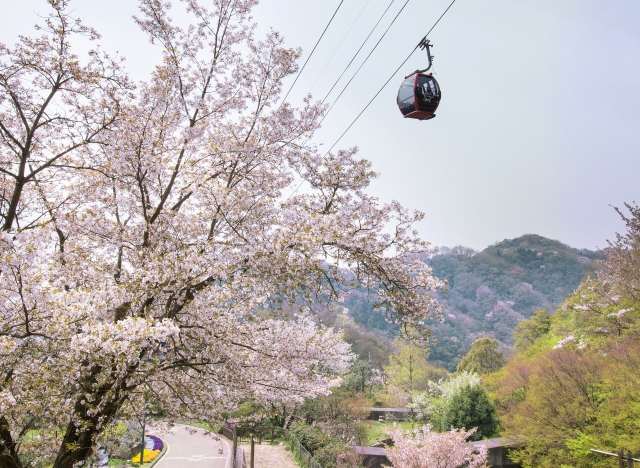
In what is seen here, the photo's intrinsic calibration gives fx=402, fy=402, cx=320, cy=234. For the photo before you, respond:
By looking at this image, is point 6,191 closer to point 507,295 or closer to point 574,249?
point 507,295

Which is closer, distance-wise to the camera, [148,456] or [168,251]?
[168,251]

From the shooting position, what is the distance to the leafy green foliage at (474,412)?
796 inches

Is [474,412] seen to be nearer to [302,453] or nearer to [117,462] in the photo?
[302,453]

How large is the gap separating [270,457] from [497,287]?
92.0 m

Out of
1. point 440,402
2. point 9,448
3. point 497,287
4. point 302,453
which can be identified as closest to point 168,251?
point 9,448

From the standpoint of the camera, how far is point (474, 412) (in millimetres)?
20391

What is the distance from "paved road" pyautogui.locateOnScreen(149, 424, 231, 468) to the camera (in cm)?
1585

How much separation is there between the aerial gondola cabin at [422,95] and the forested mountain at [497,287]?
62.4 metres

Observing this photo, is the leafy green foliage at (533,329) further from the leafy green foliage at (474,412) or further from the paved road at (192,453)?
the paved road at (192,453)

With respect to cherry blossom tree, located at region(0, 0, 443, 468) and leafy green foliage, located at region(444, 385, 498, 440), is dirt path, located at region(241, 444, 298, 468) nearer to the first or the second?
leafy green foliage, located at region(444, 385, 498, 440)

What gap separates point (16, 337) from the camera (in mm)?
3750

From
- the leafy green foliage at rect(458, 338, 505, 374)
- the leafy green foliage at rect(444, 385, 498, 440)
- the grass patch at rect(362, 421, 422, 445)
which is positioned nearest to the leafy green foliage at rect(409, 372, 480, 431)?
the leafy green foliage at rect(444, 385, 498, 440)

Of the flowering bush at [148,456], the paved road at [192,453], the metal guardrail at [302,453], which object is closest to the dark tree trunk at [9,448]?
the paved road at [192,453]

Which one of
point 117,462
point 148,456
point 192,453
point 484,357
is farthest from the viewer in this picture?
point 484,357
